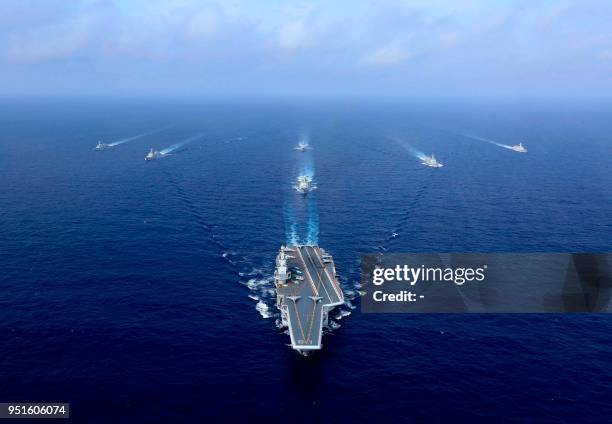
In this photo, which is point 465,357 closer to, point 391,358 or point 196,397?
point 391,358

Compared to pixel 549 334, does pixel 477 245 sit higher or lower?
higher

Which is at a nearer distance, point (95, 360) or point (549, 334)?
point (95, 360)

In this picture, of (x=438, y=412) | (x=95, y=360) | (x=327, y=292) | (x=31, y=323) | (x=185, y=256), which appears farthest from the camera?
(x=185, y=256)

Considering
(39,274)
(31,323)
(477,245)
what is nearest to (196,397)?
(31,323)

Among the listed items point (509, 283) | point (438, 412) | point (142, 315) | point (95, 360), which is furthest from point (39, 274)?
point (509, 283)

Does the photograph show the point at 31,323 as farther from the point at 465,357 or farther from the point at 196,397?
the point at 465,357

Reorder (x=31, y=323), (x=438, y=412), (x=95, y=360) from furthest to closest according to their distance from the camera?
(x=31, y=323) → (x=95, y=360) → (x=438, y=412)
